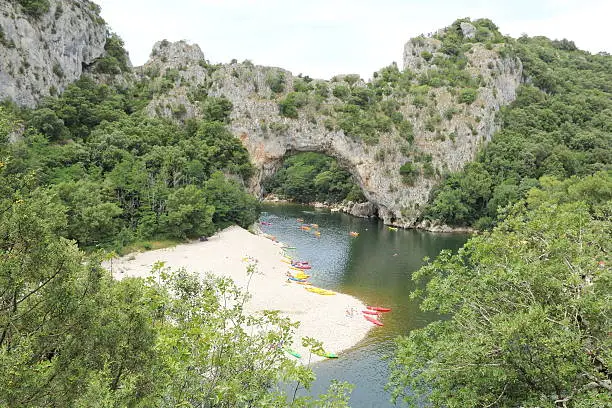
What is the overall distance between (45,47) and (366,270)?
1855 inches

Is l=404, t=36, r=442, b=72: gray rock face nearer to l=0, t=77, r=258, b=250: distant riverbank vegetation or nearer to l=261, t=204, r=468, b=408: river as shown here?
l=261, t=204, r=468, b=408: river

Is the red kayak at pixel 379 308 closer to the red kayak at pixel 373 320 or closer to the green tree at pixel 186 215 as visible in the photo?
the red kayak at pixel 373 320

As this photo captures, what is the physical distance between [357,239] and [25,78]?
44252mm

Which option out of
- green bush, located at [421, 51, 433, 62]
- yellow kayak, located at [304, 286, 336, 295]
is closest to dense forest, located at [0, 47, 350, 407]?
yellow kayak, located at [304, 286, 336, 295]

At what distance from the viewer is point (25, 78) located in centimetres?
4734

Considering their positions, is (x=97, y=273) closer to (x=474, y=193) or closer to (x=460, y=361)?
(x=460, y=361)

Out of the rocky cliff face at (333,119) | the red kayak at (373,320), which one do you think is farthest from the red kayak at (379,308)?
the rocky cliff face at (333,119)

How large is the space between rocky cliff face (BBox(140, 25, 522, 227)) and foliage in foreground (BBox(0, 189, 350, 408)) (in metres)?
53.8

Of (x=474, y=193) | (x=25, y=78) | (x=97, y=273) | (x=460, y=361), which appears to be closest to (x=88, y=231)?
(x=25, y=78)

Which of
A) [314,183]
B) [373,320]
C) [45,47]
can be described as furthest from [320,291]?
[314,183]

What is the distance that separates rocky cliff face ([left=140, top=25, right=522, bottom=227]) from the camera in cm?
6178

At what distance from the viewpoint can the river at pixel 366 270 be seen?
20.4 meters

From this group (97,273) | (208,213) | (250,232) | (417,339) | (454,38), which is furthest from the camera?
(454,38)

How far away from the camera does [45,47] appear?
51000mm
